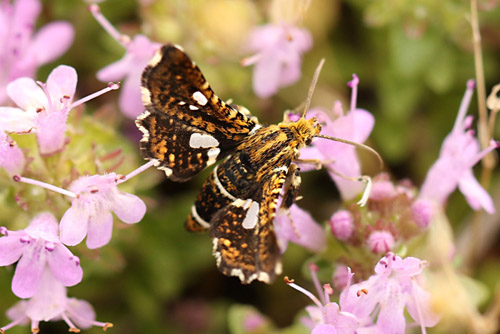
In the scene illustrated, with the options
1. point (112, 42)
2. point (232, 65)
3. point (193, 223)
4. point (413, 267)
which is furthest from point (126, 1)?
point (413, 267)

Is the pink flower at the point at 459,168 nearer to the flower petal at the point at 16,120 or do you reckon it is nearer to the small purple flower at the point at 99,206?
the small purple flower at the point at 99,206

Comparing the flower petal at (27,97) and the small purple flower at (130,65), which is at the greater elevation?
the small purple flower at (130,65)

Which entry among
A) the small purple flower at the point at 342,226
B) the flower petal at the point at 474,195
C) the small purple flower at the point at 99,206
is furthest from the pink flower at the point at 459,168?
the small purple flower at the point at 99,206

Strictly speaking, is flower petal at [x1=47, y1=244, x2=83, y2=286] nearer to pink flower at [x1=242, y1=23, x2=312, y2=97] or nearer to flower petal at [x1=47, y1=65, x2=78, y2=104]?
flower petal at [x1=47, y1=65, x2=78, y2=104]

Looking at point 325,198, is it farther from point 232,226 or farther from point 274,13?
point 232,226

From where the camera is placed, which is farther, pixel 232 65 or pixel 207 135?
pixel 232 65

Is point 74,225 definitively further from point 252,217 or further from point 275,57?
point 275,57

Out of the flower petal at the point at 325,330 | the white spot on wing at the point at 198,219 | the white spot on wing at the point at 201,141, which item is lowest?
the flower petal at the point at 325,330
